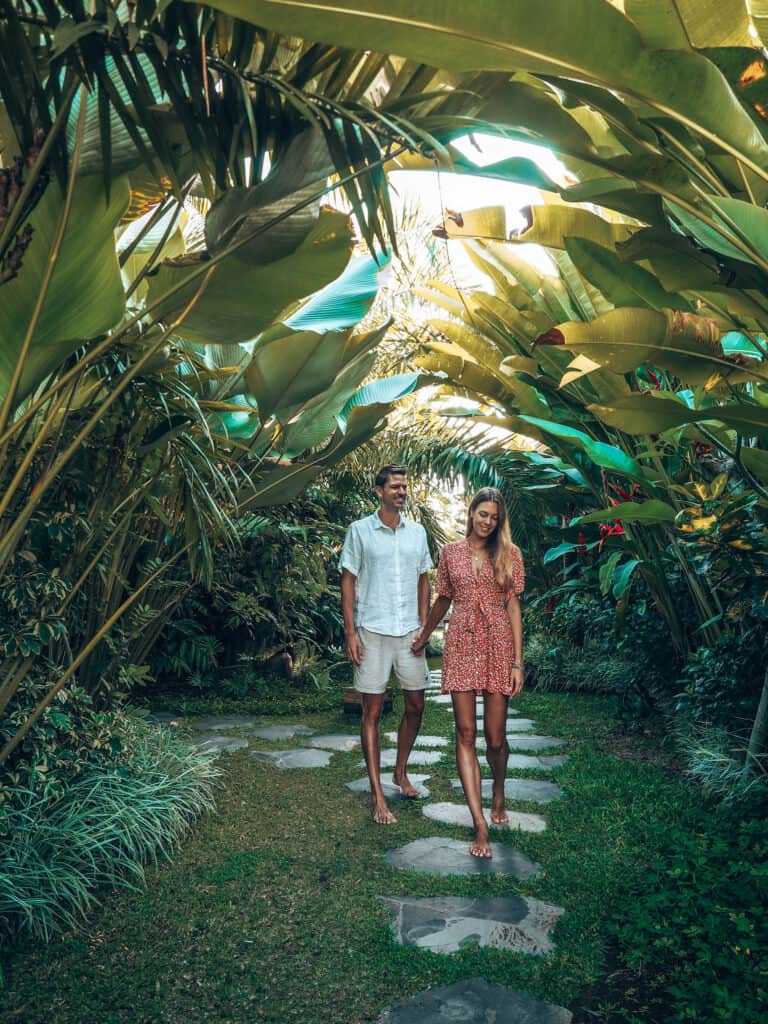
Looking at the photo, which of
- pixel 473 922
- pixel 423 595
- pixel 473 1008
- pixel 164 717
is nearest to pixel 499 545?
pixel 423 595

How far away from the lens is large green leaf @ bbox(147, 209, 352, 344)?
2.90 metres

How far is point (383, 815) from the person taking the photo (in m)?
4.17

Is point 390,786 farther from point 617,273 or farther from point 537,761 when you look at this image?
point 617,273

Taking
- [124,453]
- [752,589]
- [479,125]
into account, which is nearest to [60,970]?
[124,453]

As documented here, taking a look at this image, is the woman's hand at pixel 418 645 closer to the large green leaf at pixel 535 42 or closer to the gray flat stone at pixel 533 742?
the gray flat stone at pixel 533 742

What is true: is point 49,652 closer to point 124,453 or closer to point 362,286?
point 124,453

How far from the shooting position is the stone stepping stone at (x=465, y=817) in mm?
4098

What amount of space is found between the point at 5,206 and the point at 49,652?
239 centimetres

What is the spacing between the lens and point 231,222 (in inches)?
102

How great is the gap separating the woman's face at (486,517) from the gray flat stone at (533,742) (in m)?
2.33

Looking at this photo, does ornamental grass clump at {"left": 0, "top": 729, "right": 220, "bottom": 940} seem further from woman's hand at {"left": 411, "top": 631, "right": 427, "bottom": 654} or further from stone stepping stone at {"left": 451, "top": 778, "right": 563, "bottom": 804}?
stone stepping stone at {"left": 451, "top": 778, "right": 563, "bottom": 804}

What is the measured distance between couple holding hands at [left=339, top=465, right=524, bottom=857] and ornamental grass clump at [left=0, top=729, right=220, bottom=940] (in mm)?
1046

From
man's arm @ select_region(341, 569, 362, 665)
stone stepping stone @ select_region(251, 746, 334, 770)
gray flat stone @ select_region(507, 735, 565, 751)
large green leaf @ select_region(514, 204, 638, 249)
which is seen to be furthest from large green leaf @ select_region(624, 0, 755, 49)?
gray flat stone @ select_region(507, 735, 565, 751)

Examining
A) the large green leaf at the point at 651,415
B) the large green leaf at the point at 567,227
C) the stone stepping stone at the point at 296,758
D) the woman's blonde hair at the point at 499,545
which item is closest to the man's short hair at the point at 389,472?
the woman's blonde hair at the point at 499,545
